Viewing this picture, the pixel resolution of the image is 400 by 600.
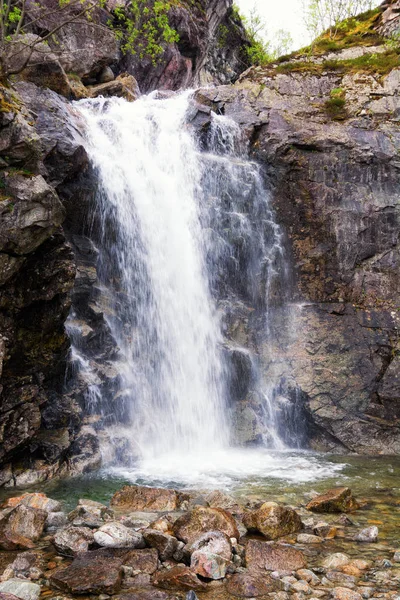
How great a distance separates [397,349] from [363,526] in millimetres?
8643

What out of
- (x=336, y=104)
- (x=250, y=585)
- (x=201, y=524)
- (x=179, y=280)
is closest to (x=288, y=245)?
(x=179, y=280)

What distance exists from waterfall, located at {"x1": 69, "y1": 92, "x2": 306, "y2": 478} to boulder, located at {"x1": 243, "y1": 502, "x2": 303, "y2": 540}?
457 cm

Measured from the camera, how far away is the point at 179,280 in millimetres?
15703

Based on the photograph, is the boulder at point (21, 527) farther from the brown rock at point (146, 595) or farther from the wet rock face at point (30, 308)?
the wet rock face at point (30, 308)

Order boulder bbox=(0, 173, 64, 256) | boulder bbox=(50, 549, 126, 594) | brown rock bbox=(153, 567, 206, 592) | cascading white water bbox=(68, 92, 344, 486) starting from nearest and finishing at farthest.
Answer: boulder bbox=(50, 549, 126, 594) → brown rock bbox=(153, 567, 206, 592) → boulder bbox=(0, 173, 64, 256) → cascading white water bbox=(68, 92, 344, 486)

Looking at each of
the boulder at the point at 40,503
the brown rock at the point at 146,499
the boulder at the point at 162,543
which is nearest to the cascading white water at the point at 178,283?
the brown rock at the point at 146,499

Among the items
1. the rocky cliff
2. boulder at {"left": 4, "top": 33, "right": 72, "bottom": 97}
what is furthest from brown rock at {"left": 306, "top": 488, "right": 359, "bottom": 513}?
boulder at {"left": 4, "top": 33, "right": 72, "bottom": 97}

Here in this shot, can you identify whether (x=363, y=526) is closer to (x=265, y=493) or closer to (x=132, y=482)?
(x=265, y=493)

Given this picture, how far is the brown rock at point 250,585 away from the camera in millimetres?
5305

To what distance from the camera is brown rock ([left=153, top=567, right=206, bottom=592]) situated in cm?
542

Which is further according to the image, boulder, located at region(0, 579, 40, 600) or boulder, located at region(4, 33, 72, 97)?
boulder, located at region(4, 33, 72, 97)

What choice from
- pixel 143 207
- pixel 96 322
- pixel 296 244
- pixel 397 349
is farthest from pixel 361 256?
pixel 96 322

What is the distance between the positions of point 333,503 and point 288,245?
10299 mm

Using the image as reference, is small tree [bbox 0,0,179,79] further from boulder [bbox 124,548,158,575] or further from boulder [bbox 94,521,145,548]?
boulder [bbox 124,548,158,575]
